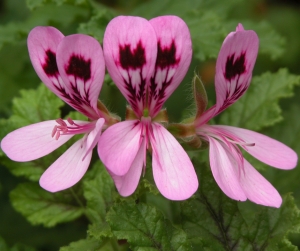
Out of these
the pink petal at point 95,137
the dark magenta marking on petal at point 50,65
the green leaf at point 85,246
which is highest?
the dark magenta marking on petal at point 50,65

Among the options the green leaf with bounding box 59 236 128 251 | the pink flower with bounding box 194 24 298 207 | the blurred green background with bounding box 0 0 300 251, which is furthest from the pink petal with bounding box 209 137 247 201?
the blurred green background with bounding box 0 0 300 251

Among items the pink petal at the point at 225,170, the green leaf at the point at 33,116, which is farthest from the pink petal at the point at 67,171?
the green leaf at the point at 33,116

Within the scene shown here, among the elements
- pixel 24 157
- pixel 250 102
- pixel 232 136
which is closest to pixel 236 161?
pixel 232 136

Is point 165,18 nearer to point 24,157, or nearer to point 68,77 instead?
point 68,77

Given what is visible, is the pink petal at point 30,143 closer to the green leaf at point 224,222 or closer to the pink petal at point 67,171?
the pink petal at point 67,171

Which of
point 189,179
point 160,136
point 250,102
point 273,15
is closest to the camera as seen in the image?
point 189,179

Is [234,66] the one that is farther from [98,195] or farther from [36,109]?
[36,109]

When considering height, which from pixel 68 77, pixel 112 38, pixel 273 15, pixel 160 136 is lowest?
pixel 273 15
